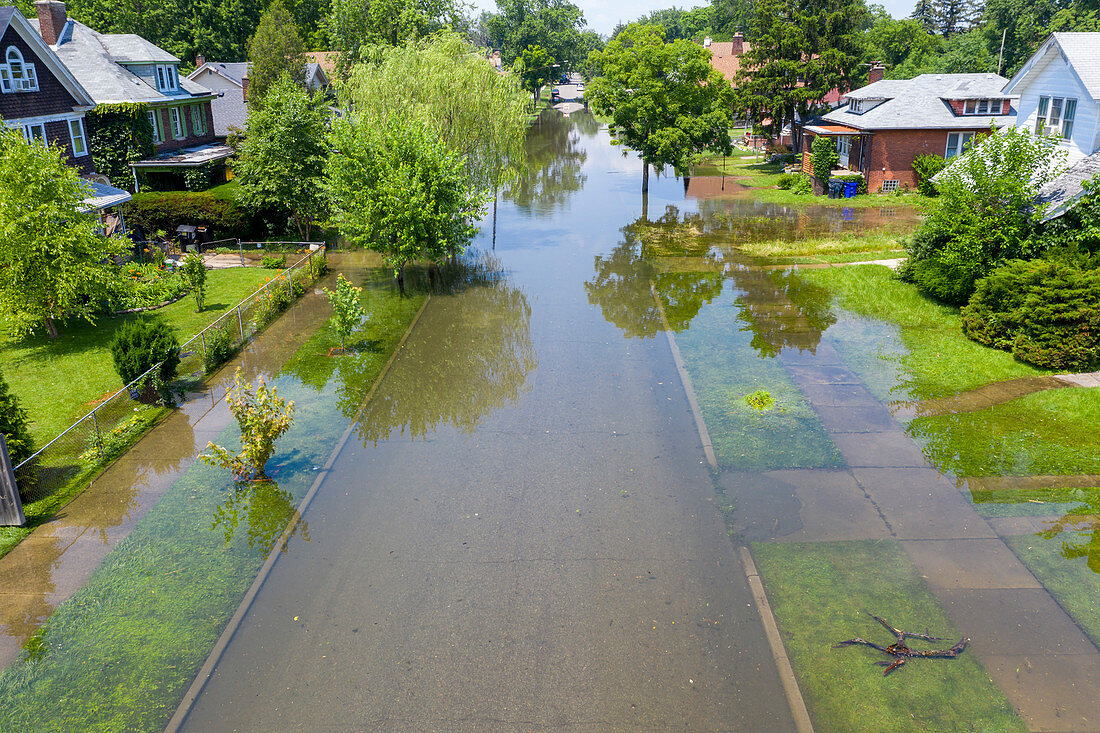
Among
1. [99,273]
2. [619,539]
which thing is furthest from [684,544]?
[99,273]

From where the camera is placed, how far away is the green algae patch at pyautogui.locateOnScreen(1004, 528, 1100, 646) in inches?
425

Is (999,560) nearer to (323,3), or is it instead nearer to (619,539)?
(619,539)

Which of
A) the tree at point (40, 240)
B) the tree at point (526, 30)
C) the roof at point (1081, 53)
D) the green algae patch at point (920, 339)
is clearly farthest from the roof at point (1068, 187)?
the tree at point (526, 30)

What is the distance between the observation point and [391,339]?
22.6 m

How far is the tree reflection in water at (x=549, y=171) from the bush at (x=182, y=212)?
42.0 feet

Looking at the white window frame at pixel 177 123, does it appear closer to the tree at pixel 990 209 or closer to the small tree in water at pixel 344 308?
the small tree in water at pixel 344 308

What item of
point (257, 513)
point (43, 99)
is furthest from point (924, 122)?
point (43, 99)

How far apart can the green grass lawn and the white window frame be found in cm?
2140

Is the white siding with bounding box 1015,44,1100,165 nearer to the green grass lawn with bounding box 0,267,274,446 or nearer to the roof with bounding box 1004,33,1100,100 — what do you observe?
the roof with bounding box 1004,33,1100,100

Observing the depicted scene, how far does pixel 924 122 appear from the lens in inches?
1695

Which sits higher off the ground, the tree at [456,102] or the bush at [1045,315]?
the tree at [456,102]

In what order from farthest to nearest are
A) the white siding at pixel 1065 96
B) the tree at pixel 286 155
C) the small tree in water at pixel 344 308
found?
the tree at pixel 286 155, the white siding at pixel 1065 96, the small tree in water at pixel 344 308

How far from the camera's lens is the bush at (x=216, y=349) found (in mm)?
20062

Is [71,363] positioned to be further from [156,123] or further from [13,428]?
[156,123]
